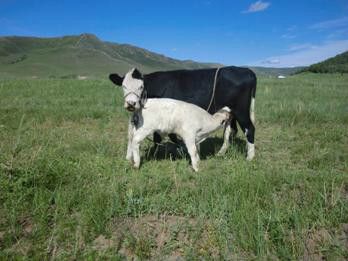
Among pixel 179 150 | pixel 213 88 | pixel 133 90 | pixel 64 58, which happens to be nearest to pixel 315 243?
pixel 133 90

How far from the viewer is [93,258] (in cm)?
328

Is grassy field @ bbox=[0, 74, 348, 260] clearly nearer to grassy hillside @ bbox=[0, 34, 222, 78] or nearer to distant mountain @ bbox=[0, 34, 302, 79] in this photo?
distant mountain @ bbox=[0, 34, 302, 79]

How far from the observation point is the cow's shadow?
696 centimetres

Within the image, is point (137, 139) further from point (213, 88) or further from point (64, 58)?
point (64, 58)

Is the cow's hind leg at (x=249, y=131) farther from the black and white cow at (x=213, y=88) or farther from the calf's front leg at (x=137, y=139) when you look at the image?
the calf's front leg at (x=137, y=139)

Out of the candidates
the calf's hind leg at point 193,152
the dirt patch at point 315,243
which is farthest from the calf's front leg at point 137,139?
the dirt patch at point 315,243

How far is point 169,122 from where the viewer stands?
5898mm

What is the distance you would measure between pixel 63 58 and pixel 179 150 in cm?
9622

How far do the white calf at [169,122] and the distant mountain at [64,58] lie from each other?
38992 mm

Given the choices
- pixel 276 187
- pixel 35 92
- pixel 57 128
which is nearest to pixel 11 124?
pixel 57 128

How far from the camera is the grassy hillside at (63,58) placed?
6984 cm

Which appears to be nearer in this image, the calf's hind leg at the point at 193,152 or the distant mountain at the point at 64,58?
the calf's hind leg at the point at 193,152

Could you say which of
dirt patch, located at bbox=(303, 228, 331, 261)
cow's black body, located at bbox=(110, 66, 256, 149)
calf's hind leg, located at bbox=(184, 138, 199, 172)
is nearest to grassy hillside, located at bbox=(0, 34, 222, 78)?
cow's black body, located at bbox=(110, 66, 256, 149)

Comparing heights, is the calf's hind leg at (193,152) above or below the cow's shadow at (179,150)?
above
